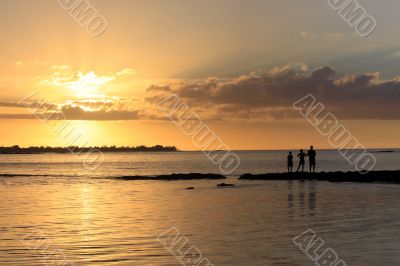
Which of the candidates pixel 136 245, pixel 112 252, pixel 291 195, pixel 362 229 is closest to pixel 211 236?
pixel 136 245

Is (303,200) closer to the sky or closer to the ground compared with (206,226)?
closer to the sky

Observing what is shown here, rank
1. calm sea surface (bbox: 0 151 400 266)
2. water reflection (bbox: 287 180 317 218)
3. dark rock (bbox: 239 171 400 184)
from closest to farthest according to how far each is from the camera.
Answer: calm sea surface (bbox: 0 151 400 266), water reflection (bbox: 287 180 317 218), dark rock (bbox: 239 171 400 184)

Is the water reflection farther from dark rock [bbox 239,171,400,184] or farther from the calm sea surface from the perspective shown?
dark rock [bbox 239,171,400,184]

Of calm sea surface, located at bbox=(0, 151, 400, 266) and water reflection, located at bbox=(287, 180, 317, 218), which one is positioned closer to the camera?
calm sea surface, located at bbox=(0, 151, 400, 266)

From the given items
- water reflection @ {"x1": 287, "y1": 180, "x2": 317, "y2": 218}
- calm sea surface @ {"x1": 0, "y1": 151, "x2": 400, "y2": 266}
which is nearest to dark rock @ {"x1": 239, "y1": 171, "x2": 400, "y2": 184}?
water reflection @ {"x1": 287, "y1": 180, "x2": 317, "y2": 218}

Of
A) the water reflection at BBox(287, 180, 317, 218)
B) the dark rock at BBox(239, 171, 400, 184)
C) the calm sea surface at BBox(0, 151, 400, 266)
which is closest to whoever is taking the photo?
the calm sea surface at BBox(0, 151, 400, 266)

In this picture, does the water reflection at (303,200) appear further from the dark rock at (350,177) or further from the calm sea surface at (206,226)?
the dark rock at (350,177)

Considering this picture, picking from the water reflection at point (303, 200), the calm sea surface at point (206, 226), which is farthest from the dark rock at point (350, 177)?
the calm sea surface at point (206, 226)

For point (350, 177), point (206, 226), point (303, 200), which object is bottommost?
point (206, 226)

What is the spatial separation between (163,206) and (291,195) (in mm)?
10507

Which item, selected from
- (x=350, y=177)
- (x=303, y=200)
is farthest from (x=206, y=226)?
(x=350, y=177)

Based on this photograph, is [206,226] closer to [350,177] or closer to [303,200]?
[303,200]

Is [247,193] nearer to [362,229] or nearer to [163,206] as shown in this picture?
[163,206]

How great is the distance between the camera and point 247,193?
149 ft
